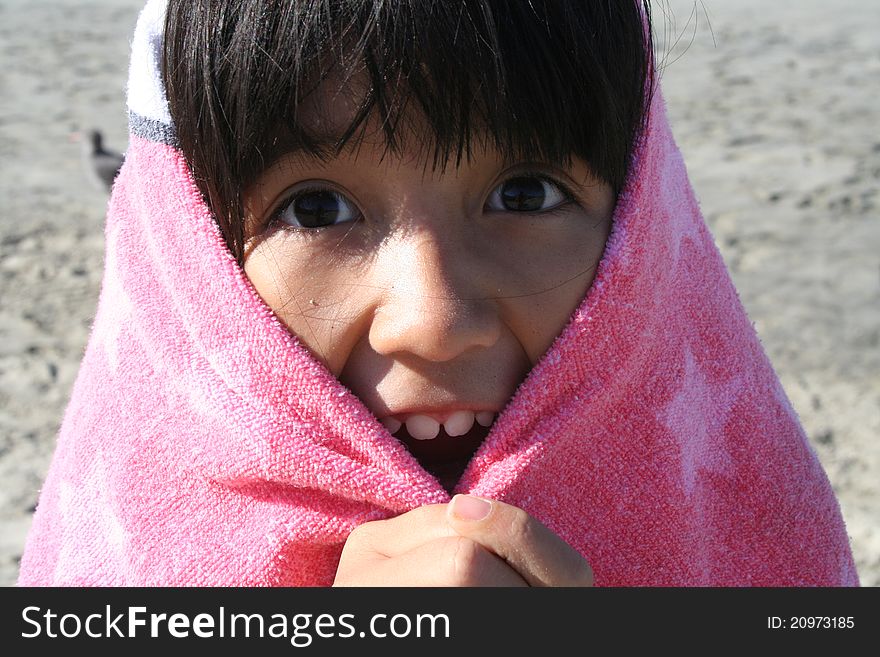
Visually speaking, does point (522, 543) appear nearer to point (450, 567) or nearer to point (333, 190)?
point (450, 567)

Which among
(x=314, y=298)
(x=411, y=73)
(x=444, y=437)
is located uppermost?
(x=411, y=73)

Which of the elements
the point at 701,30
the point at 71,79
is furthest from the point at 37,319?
the point at 701,30

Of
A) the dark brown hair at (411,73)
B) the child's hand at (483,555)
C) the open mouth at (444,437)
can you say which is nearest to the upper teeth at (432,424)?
the open mouth at (444,437)

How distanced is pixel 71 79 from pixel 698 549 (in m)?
5.61

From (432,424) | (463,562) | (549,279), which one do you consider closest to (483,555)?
(463,562)

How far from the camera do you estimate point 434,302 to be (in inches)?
37.1

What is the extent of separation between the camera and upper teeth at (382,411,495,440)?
1.03 meters

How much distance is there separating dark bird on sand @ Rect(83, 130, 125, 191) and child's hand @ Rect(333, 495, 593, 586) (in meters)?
3.53

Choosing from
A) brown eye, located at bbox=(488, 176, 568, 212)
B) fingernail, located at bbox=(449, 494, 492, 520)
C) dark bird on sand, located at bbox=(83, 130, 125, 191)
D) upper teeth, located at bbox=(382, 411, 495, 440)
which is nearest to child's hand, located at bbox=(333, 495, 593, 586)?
fingernail, located at bbox=(449, 494, 492, 520)

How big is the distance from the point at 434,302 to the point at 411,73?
207 mm
